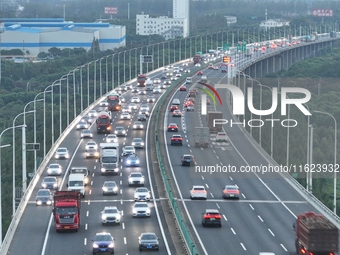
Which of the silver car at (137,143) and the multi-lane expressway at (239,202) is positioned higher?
the silver car at (137,143)

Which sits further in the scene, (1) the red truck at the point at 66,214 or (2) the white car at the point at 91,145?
(2) the white car at the point at 91,145

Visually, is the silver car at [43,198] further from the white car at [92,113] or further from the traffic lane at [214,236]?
the white car at [92,113]

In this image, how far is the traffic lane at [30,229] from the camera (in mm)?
49938

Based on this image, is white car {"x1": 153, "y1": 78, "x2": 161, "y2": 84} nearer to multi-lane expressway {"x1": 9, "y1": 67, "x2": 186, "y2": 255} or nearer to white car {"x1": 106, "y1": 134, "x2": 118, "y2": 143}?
white car {"x1": 106, "y1": 134, "x2": 118, "y2": 143}

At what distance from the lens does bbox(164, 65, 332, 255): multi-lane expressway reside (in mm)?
51688

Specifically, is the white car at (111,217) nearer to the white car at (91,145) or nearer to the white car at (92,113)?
the white car at (91,145)

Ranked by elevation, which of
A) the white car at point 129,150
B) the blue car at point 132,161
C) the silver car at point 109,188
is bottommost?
Result: the silver car at point 109,188

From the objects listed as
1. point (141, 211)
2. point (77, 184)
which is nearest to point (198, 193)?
point (77, 184)

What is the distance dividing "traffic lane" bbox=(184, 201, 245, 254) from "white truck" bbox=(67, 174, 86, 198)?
263 inches

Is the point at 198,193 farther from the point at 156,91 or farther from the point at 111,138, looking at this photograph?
the point at 156,91

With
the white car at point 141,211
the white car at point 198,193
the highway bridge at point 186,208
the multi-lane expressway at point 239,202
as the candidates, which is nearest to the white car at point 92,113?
the multi-lane expressway at point 239,202

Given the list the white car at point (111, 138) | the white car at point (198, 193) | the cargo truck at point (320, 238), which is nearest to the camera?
the cargo truck at point (320, 238)

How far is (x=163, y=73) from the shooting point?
163250 mm

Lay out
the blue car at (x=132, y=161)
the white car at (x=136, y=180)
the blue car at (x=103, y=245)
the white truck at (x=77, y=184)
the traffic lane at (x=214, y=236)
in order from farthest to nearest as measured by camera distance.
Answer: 1. the blue car at (x=132, y=161)
2. the white car at (x=136, y=180)
3. the white truck at (x=77, y=184)
4. the traffic lane at (x=214, y=236)
5. the blue car at (x=103, y=245)
